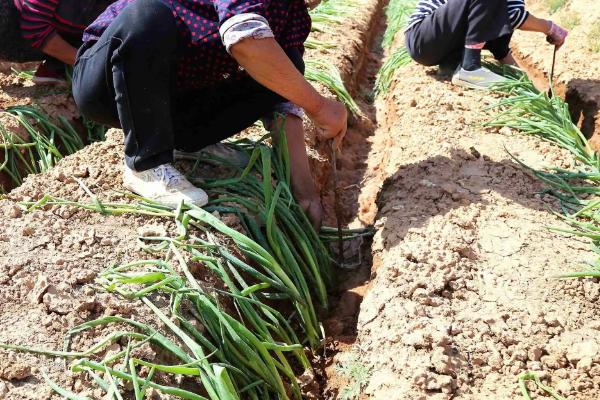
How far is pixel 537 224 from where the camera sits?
192 cm

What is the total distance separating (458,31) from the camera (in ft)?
10.4

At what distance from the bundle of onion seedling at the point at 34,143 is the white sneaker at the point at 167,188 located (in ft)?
3.15

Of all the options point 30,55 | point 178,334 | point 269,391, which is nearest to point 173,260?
point 178,334

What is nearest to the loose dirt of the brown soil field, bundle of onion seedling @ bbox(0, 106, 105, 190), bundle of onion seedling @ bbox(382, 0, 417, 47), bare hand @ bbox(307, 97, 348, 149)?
the brown soil field

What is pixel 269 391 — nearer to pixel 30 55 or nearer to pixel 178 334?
pixel 178 334

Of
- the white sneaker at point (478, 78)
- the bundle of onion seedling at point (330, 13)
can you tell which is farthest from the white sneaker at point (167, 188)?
the bundle of onion seedling at point (330, 13)

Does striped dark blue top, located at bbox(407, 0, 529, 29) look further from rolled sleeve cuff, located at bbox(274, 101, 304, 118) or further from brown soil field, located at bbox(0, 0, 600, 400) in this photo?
rolled sleeve cuff, located at bbox(274, 101, 304, 118)

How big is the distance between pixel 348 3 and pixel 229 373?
450cm

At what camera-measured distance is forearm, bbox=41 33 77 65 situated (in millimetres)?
2926

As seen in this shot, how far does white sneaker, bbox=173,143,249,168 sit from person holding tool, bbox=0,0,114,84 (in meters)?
1.26

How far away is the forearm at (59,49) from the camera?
2.93 metres

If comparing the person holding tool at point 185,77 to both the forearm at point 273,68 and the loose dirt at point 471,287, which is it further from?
the loose dirt at point 471,287

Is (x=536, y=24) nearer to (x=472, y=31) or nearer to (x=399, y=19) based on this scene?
(x=472, y=31)

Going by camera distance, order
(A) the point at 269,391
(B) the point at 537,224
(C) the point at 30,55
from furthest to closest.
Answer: (C) the point at 30,55 < (B) the point at 537,224 < (A) the point at 269,391
